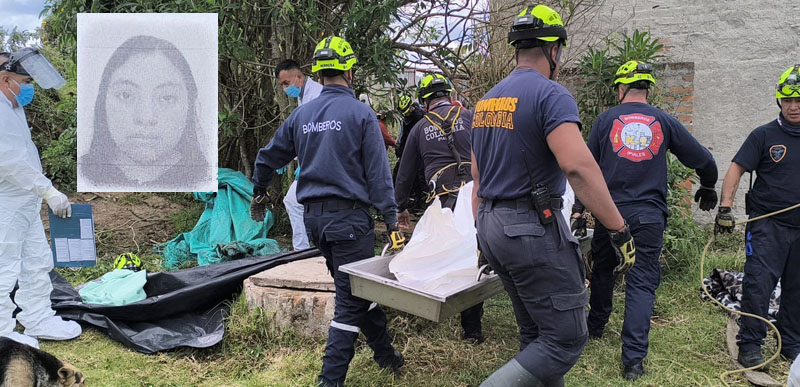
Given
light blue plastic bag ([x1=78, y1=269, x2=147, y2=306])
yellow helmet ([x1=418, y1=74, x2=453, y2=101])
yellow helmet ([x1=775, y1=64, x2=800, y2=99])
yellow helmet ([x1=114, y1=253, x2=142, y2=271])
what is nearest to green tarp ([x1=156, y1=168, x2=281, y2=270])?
yellow helmet ([x1=114, y1=253, x2=142, y2=271])

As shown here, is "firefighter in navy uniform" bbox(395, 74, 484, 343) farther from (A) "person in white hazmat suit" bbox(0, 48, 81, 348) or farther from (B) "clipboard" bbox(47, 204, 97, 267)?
(A) "person in white hazmat suit" bbox(0, 48, 81, 348)

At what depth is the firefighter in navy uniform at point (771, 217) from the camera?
3.46 metres

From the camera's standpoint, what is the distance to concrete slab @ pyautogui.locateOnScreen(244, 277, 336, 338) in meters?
3.75

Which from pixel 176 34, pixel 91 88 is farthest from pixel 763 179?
pixel 91 88

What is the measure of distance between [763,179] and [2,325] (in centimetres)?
492

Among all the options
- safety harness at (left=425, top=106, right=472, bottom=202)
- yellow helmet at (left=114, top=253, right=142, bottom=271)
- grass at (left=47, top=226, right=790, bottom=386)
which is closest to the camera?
grass at (left=47, top=226, right=790, bottom=386)

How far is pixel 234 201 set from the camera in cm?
589

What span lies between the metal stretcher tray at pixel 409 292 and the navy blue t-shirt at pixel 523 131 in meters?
0.48

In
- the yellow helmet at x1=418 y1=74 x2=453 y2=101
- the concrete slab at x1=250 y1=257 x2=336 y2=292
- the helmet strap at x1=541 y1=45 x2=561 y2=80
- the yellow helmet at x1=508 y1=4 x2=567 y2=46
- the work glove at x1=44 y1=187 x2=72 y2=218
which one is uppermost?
the yellow helmet at x1=508 y1=4 x2=567 y2=46

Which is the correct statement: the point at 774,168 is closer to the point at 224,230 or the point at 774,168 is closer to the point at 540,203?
the point at 540,203

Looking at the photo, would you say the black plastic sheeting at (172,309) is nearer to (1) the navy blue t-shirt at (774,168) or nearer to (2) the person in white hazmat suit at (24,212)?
(2) the person in white hazmat suit at (24,212)

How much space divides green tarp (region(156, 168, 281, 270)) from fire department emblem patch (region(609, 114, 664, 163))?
10.5ft

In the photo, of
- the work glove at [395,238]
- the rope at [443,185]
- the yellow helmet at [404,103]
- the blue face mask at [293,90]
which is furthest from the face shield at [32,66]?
the yellow helmet at [404,103]

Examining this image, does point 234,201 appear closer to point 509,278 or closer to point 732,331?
point 509,278
